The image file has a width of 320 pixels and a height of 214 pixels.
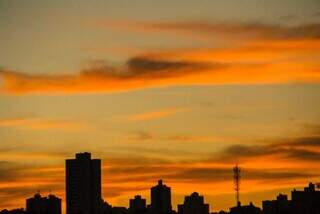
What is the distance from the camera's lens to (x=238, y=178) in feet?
643
